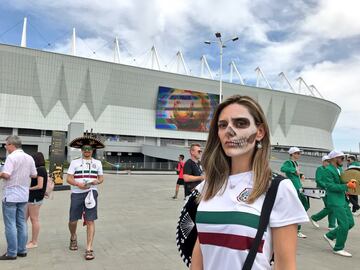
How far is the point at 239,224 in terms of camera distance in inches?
60.5

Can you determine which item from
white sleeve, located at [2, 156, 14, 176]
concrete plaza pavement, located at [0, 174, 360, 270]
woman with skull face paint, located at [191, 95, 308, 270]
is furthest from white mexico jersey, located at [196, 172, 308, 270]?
white sleeve, located at [2, 156, 14, 176]

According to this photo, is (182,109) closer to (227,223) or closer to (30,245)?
(30,245)

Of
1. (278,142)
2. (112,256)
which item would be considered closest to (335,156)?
(112,256)

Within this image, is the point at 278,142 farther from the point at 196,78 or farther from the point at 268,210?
the point at 268,210

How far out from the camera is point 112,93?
72688 mm

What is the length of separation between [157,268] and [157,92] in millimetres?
72385

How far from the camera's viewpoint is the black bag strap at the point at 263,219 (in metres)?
1.49

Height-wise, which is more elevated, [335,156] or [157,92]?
[157,92]

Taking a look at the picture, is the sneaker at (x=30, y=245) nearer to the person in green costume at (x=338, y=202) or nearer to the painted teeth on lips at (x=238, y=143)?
the person in green costume at (x=338, y=202)

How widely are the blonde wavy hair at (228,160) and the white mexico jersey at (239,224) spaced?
65mm

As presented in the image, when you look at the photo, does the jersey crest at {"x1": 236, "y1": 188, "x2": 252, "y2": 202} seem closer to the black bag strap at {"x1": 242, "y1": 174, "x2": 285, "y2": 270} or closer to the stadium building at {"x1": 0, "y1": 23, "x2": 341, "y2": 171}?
the black bag strap at {"x1": 242, "y1": 174, "x2": 285, "y2": 270}

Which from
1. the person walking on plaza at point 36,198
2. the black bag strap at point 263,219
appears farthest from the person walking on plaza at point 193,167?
the black bag strap at point 263,219

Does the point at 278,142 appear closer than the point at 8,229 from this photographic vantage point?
No

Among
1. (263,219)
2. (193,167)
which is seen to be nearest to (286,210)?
(263,219)
